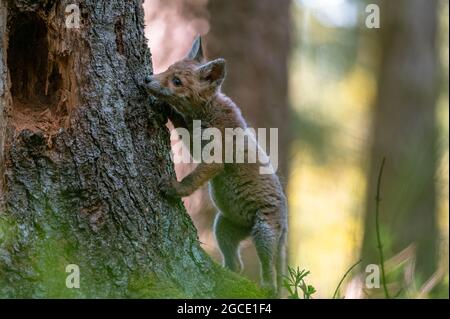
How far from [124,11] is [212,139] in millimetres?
1413

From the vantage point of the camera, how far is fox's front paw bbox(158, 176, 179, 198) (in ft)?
16.6

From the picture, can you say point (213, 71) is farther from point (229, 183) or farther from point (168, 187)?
point (168, 187)

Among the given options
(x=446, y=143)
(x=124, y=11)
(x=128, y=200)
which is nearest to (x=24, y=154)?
(x=128, y=200)

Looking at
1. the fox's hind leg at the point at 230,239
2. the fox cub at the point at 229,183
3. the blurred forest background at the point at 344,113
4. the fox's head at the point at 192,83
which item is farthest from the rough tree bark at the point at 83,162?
the blurred forest background at the point at 344,113

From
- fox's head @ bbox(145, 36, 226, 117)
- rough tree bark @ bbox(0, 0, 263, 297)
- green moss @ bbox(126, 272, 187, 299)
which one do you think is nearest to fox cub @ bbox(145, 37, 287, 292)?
fox's head @ bbox(145, 36, 226, 117)

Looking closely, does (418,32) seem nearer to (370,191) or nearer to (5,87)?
(370,191)

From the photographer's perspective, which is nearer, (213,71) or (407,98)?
(213,71)

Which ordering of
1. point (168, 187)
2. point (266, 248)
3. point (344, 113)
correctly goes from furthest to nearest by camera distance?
point (344, 113) → point (266, 248) → point (168, 187)

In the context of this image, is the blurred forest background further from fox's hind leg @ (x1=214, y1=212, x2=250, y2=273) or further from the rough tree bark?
the rough tree bark

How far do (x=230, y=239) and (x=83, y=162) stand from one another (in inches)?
80.5

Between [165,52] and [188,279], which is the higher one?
[165,52]

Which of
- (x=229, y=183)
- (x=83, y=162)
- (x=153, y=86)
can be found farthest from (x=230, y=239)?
(x=83, y=162)

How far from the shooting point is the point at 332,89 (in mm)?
20953

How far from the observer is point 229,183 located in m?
6.01
